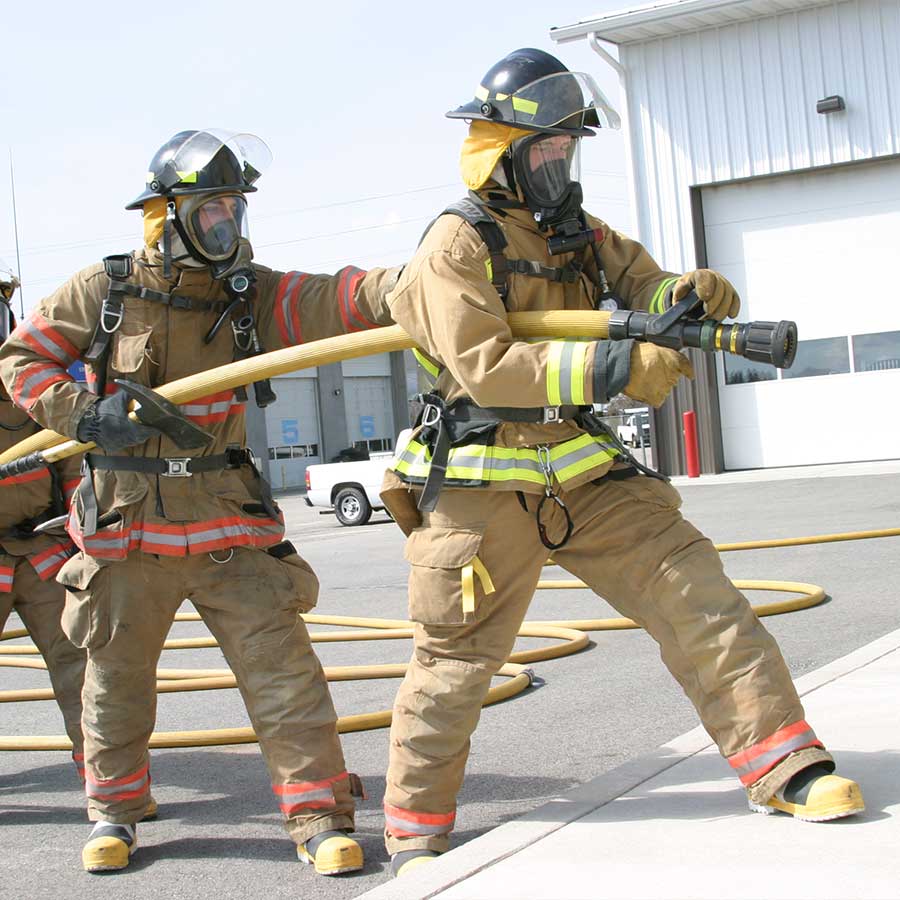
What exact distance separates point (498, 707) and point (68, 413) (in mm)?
2490

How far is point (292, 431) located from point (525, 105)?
37.4 metres

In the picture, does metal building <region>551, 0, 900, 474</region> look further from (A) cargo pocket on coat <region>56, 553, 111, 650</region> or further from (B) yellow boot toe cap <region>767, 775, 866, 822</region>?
(B) yellow boot toe cap <region>767, 775, 866, 822</region>

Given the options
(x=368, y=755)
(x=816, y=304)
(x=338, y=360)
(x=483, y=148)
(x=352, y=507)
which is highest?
(x=816, y=304)

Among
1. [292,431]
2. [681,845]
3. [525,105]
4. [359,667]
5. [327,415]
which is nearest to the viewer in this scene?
[681,845]

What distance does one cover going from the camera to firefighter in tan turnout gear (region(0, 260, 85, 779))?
194 inches

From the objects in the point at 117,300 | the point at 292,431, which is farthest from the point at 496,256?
the point at 292,431

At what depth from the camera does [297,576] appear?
163 inches

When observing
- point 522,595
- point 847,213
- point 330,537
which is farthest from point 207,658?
point 847,213

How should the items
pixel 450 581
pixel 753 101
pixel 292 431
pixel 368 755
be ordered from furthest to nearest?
pixel 292 431
pixel 753 101
pixel 368 755
pixel 450 581

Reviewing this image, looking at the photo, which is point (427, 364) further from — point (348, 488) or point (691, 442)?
point (691, 442)

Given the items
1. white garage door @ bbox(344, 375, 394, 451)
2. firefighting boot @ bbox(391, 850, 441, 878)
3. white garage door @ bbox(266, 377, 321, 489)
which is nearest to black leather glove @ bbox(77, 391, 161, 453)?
firefighting boot @ bbox(391, 850, 441, 878)

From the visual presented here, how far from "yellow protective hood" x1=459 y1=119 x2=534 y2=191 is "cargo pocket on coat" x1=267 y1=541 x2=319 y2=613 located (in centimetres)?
127

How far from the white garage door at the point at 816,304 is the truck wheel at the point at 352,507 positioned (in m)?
5.84

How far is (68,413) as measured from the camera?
13.5 ft
